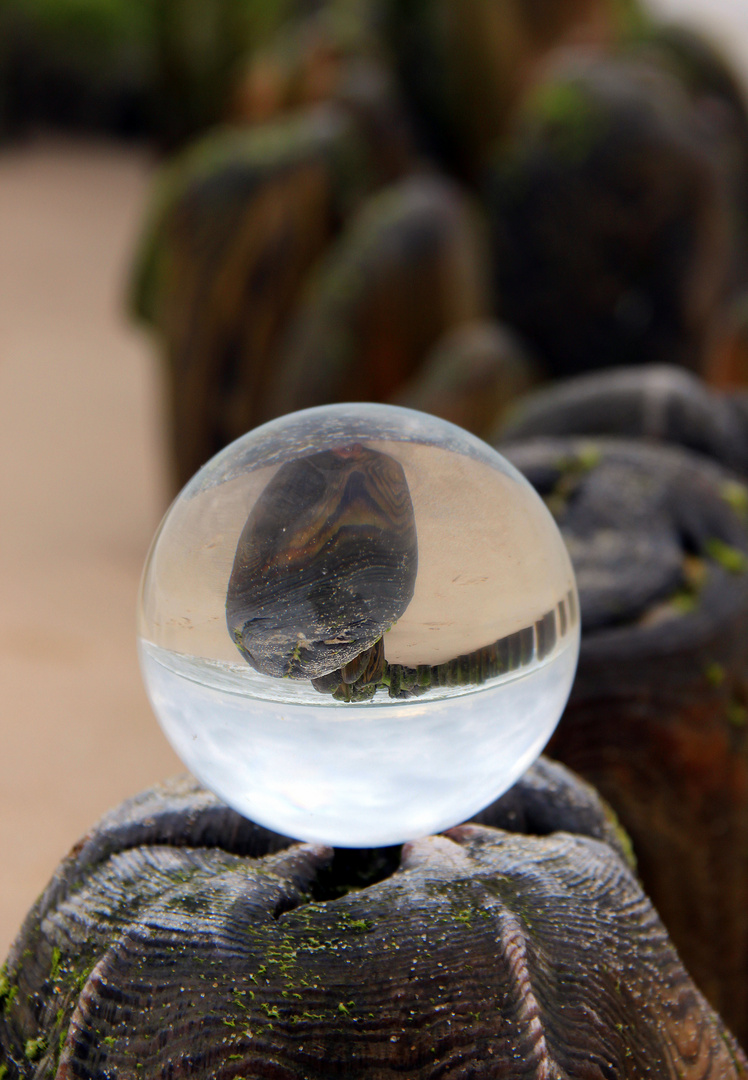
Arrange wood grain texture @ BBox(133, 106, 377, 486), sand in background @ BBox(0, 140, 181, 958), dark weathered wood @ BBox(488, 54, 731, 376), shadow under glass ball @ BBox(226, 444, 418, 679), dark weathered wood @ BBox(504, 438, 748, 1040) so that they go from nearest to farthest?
1. shadow under glass ball @ BBox(226, 444, 418, 679)
2. dark weathered wood @ BBox(504, 438, 748, 1040)
3. sand in background @ BBox(0, 140, 181, 958)
4. wood grain texture @ BBox(133, 106, 377, 486)
5. dark weathered wood @ BBox(488, 54, 731, 376)

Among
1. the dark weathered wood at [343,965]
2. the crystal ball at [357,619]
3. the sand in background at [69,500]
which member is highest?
the crystal ball at [357,619]

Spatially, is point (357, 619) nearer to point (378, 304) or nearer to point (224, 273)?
point (224, 273)

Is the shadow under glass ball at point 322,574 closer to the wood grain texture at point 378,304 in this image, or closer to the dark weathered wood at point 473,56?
the wood grain texture at point 378,304

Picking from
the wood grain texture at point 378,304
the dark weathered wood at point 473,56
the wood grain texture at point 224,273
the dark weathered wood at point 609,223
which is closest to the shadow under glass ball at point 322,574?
the wood grain texture at point 378,304

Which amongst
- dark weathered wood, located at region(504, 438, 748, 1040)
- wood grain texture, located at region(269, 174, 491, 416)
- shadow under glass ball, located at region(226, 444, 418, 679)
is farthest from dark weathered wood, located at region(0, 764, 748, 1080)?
wood grain texture, located at region(269, 174, 491, 416)

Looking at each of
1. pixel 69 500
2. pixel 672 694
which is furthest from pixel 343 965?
pixel 69 500

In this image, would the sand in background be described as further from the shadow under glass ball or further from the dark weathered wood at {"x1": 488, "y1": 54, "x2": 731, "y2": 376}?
the dark weathered wood at {"x1": 488, "y1": 54, "x2": 731, "y2": 376}
